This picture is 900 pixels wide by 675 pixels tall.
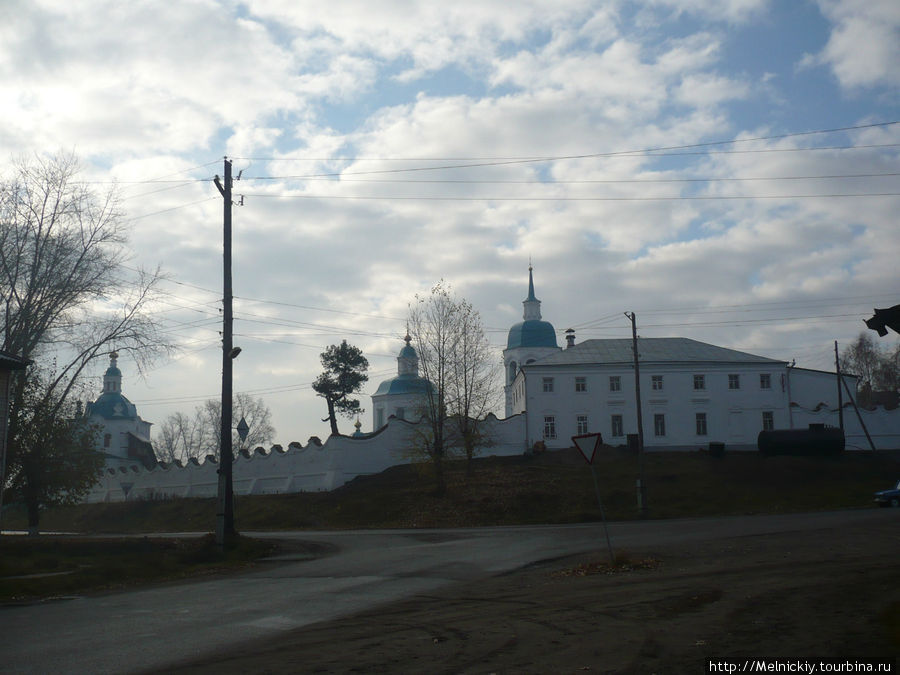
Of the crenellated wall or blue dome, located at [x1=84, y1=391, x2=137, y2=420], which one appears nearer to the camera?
the crenellated wall

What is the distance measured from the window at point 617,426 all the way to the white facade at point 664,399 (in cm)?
7

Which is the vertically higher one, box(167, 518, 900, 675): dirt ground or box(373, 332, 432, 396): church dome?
box(373, 332, 432, 396): church dome

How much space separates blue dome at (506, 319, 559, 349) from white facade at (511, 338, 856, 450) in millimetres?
14202

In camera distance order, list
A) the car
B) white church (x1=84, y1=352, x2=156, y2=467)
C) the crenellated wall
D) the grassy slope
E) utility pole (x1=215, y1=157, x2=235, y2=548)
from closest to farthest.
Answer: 1. utility pole (x1=215, y1=157, x2=235, y2=548)
2. the car
3. the grassy slope
4. the crenellated wall
5. white church (x1=84, y1=352, x2=156, y2=467)

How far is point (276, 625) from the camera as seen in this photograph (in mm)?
10617

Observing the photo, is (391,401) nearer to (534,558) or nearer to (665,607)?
(534,558)

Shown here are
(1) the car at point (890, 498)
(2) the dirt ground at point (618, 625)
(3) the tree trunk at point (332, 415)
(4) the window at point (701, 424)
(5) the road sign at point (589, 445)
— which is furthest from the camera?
(3) the tree trunk at point (332, 415)

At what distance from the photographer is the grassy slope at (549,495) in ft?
131

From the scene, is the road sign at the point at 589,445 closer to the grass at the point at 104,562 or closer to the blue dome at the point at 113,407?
the grass at the point at 104,562

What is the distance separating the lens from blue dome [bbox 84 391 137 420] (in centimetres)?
9819

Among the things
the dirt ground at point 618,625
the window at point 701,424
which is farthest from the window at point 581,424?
the dirt ground at point 618,625

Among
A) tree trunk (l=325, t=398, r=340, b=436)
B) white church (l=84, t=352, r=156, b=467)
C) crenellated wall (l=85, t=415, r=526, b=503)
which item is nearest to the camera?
crenellated wall (l=85, t=415, r=526, b=503)

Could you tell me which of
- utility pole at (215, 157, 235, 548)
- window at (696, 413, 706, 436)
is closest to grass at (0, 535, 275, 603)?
utility pole at (215, 157, 235, 548)

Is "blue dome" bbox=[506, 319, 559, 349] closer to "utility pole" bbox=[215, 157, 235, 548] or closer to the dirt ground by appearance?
"utility pole" bbox=[215, 157, 235, 548]
